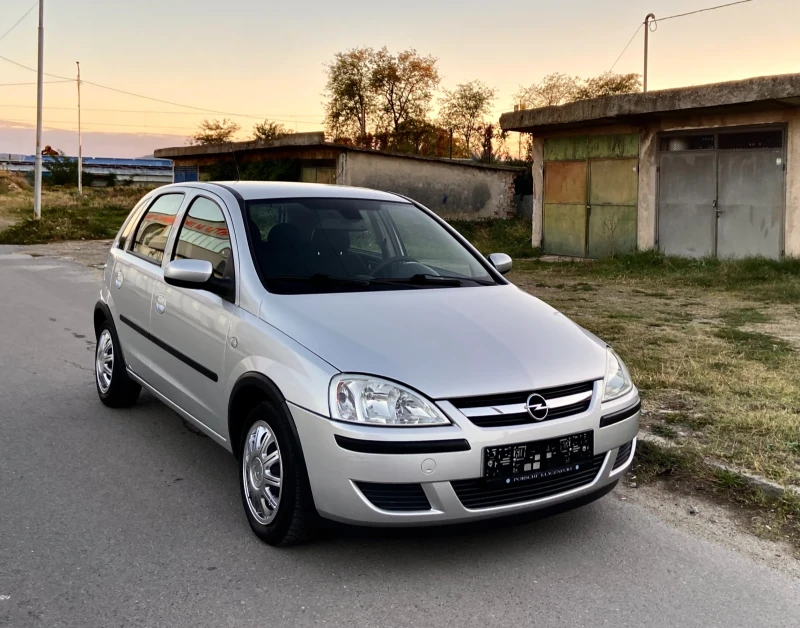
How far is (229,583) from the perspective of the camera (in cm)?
342

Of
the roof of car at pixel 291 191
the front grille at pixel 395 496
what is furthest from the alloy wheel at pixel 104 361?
the front grille at pixel 395 496

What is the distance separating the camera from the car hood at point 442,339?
3.42 m

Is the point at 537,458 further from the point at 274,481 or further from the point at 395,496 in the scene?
the point at 274,481

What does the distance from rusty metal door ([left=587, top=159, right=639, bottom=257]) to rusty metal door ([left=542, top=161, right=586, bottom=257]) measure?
26 cm

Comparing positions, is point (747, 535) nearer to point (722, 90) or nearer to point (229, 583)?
point (229, 583)

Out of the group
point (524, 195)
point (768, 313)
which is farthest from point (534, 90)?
point (768, 313)

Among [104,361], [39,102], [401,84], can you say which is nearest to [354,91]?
[401,84]

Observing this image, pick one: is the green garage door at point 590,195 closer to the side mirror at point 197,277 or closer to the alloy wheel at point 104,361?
the alloy wheel at point 104,361

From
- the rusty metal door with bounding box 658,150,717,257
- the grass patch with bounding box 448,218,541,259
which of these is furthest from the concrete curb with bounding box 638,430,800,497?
the grass patch with bounding box 448,218,541,259

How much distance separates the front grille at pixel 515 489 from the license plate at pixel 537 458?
0.03 metres

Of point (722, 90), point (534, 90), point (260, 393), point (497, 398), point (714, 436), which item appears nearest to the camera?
point (497, 398)

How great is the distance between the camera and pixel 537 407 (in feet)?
11.2

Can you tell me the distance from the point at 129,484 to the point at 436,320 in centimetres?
202

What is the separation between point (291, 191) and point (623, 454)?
244 centimetres
